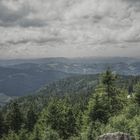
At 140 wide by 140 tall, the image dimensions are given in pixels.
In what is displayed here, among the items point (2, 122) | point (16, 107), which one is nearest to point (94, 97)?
point (16, 107)

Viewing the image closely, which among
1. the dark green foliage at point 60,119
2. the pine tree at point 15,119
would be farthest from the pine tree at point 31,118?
the dark green foliage at point 60,119

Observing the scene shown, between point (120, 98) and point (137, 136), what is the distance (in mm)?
30962

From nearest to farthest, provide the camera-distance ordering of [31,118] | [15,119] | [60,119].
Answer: [60,119]
[15,119]
[31,118]

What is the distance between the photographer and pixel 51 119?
72.2 metres

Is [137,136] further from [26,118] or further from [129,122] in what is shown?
[26,118]

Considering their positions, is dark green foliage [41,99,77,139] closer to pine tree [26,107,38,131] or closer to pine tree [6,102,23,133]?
pine tree [6,102,23,133]

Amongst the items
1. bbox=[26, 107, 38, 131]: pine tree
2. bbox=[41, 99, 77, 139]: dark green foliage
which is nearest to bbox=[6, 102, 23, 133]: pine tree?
bbox=[26, 107, 38, 131]: pine tree

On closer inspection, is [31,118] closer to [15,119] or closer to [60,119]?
[15,119]

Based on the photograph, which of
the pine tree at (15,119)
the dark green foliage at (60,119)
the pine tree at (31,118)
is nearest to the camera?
the dark green foliage at (60,119)

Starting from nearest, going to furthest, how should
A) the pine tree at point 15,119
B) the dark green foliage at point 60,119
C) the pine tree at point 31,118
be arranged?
the dark green foliage at point 60,119 → the pine tree at point 15,119 → the pine tree at point 31,118

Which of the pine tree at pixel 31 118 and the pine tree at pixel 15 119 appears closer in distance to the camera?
the pine tree at pixel 15 119

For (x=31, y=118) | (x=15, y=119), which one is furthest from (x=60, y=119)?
(x=31, y=118)

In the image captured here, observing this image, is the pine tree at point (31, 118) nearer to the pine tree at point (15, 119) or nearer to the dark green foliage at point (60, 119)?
the pine tree at point (15, 119)

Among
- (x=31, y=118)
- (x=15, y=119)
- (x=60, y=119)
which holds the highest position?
(x=60, y=119)
